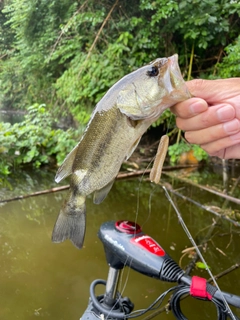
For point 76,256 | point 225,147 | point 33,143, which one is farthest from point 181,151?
point 225,147

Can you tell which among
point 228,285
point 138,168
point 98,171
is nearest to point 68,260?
point 228,285

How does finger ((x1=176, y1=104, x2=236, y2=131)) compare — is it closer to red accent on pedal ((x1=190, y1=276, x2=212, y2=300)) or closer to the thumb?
the thumb

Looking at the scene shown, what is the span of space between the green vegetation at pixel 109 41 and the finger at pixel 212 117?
358cm

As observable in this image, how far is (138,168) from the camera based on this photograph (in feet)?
17.0

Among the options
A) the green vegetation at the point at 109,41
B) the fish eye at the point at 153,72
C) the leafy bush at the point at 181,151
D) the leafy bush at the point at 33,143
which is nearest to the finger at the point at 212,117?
the fish eye at the point at 153,72

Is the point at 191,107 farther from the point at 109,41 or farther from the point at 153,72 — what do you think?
the point at 109,41

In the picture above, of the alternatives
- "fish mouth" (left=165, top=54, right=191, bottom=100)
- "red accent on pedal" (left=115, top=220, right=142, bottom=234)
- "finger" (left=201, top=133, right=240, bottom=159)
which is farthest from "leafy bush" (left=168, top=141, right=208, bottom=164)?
"fish mouth" (left=165, top=54, right=191, bottom=100)

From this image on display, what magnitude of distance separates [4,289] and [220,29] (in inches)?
196

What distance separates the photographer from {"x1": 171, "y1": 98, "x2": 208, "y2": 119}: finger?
97 centimetres

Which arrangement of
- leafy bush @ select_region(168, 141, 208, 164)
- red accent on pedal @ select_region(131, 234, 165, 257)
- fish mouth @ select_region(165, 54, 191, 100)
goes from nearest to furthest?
fish mouth @ select_region(165, 54, 191, 100)
red accent on pedal @ select_region(131, 234, 165, 257)
leafy bush @ select_region(168, 141, 208, 164)

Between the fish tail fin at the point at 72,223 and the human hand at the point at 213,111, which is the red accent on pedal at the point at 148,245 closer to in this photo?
the fish tail fin at the point at 72,223

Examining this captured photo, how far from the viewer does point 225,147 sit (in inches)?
44.3

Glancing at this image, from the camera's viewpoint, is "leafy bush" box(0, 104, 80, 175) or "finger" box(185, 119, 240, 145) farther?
"leafy bush" box(0, 104, 80, 175)

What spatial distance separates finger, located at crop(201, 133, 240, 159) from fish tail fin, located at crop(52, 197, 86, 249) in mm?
518
